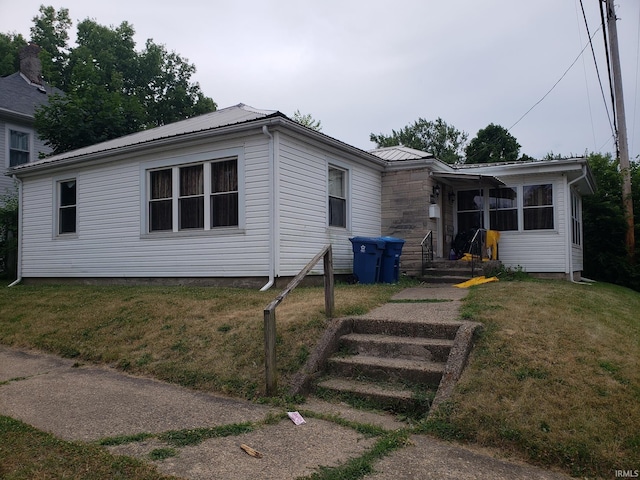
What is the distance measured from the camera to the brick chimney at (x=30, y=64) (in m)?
23.3

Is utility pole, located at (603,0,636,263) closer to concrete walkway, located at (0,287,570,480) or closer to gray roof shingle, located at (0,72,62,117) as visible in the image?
concrete walkway, located at (0,287,570,480)

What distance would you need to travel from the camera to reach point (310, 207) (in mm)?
10766

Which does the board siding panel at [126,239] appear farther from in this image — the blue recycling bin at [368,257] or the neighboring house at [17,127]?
the neighboring house at [17,127]

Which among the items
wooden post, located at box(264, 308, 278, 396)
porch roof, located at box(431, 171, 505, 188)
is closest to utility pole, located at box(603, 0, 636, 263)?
porch roof, located at box(431, 171, 505, 188)

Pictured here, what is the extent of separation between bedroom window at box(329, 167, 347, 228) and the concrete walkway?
580 centimetres

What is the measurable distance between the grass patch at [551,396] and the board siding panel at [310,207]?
480 cm

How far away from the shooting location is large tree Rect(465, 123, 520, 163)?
33.8 meters

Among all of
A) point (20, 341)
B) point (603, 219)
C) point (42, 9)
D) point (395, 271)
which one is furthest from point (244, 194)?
point (42, 9)

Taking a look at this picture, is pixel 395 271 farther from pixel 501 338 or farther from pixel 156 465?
pixel 156 465

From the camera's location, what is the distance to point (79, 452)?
3594 millimetres

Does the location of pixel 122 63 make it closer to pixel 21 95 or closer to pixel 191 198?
pixel 21 95

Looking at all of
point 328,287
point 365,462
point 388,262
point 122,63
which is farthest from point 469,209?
point 122,63

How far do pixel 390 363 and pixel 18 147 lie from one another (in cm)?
1955

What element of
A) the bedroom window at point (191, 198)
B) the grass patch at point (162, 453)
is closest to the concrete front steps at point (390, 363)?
the grass patch at point (162, 453)
